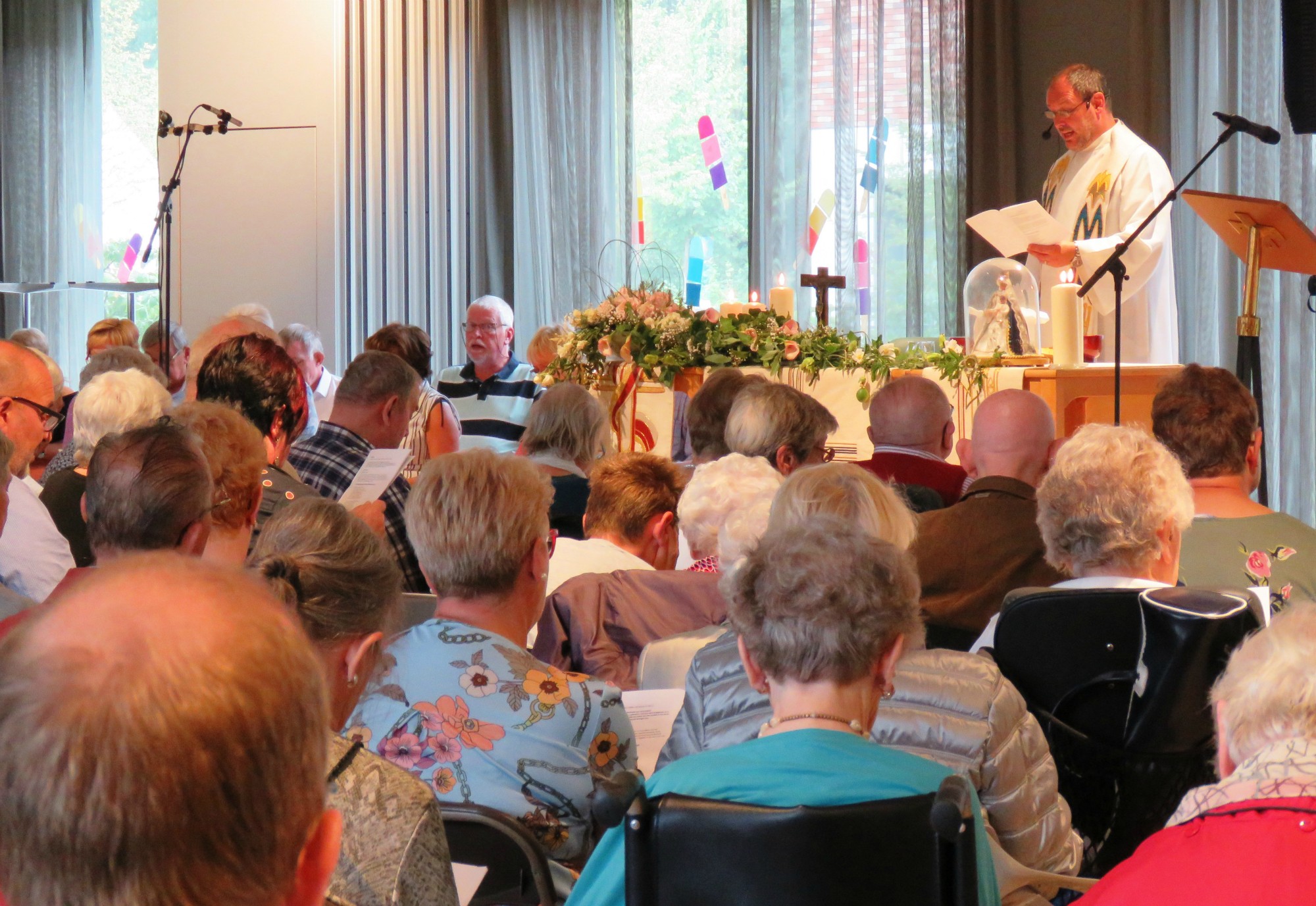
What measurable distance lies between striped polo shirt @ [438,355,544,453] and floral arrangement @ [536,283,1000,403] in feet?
2.11

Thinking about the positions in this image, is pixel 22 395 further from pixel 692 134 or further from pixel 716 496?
pixel 692 134

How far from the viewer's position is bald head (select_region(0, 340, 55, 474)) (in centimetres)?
345

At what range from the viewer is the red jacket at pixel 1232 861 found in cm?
120

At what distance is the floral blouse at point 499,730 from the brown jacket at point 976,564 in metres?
1.13

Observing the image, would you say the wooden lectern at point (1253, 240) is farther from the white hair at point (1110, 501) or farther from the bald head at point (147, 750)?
the bald head at point (147, 750)

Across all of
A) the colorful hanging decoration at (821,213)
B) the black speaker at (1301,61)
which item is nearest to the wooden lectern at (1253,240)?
the black speaker at (1301,61)

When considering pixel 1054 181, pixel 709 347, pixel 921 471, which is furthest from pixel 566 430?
pixel 1054 181

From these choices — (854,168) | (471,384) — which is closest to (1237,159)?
(854,168)

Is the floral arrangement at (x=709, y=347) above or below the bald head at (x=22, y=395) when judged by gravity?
above

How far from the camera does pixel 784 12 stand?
8.36 meters

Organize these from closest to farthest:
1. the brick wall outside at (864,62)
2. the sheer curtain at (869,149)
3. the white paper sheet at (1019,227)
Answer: the white paper sheet at (1019,227)
the sheer curtain at (869,149)
the brick wall outside at (864,62)

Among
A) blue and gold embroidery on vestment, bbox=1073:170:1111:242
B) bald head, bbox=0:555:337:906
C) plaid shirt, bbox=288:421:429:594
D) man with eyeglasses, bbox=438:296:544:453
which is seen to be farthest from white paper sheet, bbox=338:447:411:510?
blue and gold embroidery on vestment, bbox=1073:170:1111:242

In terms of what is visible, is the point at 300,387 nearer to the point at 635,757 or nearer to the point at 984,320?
the point at 635,757

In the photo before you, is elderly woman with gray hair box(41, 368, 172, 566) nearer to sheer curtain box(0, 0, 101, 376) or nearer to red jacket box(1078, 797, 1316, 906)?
red jacket box(1078, 797, 1316, 906)
